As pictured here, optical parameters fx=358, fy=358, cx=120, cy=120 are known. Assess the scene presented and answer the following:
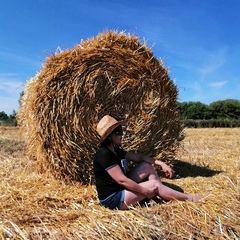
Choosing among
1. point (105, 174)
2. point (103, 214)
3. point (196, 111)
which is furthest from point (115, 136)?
point (196, 111)

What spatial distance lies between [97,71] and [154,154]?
1.53m

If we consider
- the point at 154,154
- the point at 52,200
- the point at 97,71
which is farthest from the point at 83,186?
the point at 97,71

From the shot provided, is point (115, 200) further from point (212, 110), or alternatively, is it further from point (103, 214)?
point (212, 110)

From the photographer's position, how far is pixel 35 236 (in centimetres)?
289

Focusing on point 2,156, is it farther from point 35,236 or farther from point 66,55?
point 35,236

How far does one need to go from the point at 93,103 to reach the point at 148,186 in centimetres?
168

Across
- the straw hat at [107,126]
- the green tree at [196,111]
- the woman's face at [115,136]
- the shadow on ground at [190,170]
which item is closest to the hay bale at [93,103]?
the shadow on ground at [190,170]

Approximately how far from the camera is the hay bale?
472 centimetres

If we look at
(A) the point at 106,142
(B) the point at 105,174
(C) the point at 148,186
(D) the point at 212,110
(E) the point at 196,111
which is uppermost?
(D) the point at 212,110

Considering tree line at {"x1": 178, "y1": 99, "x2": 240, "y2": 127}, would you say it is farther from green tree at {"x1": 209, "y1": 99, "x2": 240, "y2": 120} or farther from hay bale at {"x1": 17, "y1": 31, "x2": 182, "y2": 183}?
hay bale at {"x1": 17, "y1": 31, "x2": 182, "y2": 183}

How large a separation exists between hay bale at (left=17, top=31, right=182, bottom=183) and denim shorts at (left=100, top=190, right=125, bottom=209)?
1232 millimetres

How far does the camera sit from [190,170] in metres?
5.78

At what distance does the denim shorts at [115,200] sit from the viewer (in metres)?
3.67

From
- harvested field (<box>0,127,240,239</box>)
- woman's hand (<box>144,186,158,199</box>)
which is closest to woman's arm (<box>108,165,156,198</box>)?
woman's hand (<box>144,186,158,199</box>)
